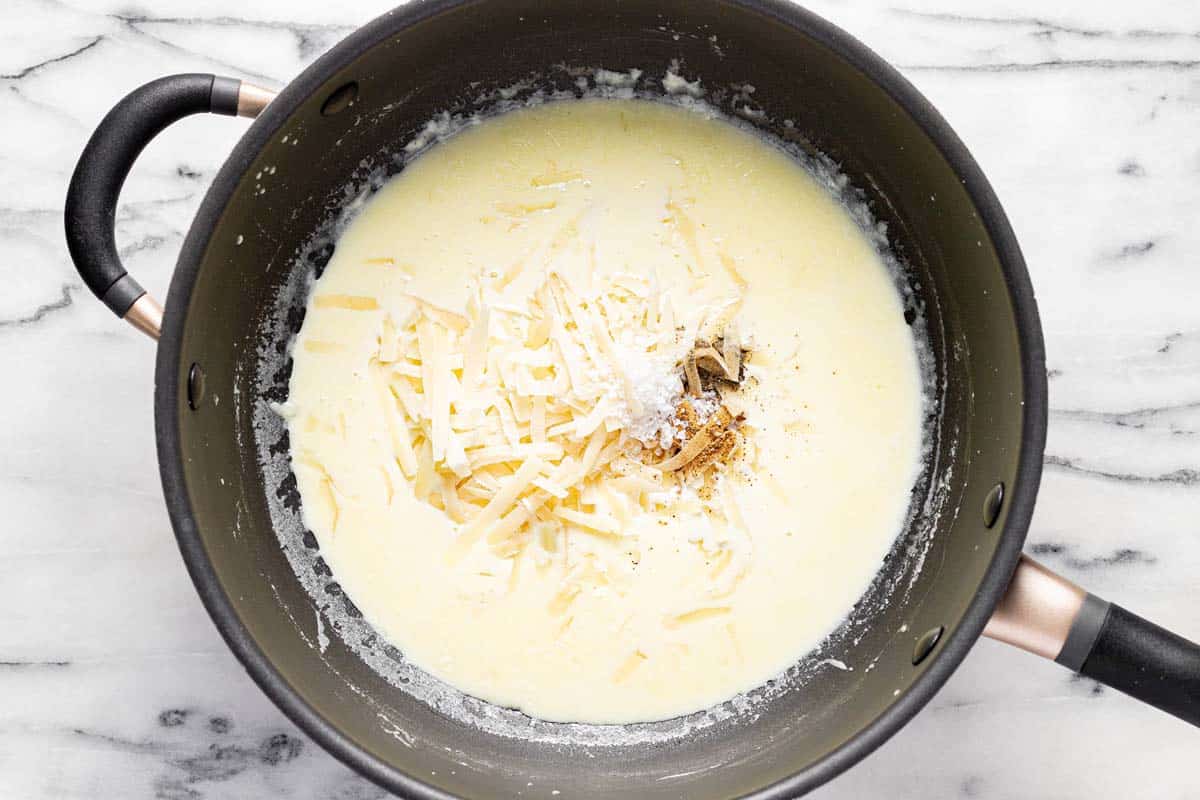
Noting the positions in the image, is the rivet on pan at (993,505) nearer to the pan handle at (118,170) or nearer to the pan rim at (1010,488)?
the pan rim at (1010,488)

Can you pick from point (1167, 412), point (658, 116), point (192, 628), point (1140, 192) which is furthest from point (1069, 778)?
point (192, 628)

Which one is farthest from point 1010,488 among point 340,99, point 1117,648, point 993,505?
point 340,99

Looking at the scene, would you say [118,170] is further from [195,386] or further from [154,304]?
[195,386]

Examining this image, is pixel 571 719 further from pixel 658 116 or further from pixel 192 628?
pixel 658 116

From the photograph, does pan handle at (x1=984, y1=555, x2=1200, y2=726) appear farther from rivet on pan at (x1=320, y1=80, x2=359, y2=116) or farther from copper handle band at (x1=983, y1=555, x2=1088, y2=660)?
rivet on pan at (x1=320, y1=80, x2=359, y2=116)

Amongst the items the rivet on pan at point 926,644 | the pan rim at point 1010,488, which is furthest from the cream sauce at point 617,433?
the pan rim at point 1010,488

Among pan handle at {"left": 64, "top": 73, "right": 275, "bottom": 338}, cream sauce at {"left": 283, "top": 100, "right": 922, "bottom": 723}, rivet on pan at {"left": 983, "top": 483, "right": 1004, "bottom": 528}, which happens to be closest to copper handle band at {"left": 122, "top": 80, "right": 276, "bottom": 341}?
pan handle at {"left": 64, "top": 73, "right": 275, "bottom": 338}

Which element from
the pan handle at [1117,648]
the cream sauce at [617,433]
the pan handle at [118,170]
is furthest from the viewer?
the cream sauce at [617,433]
